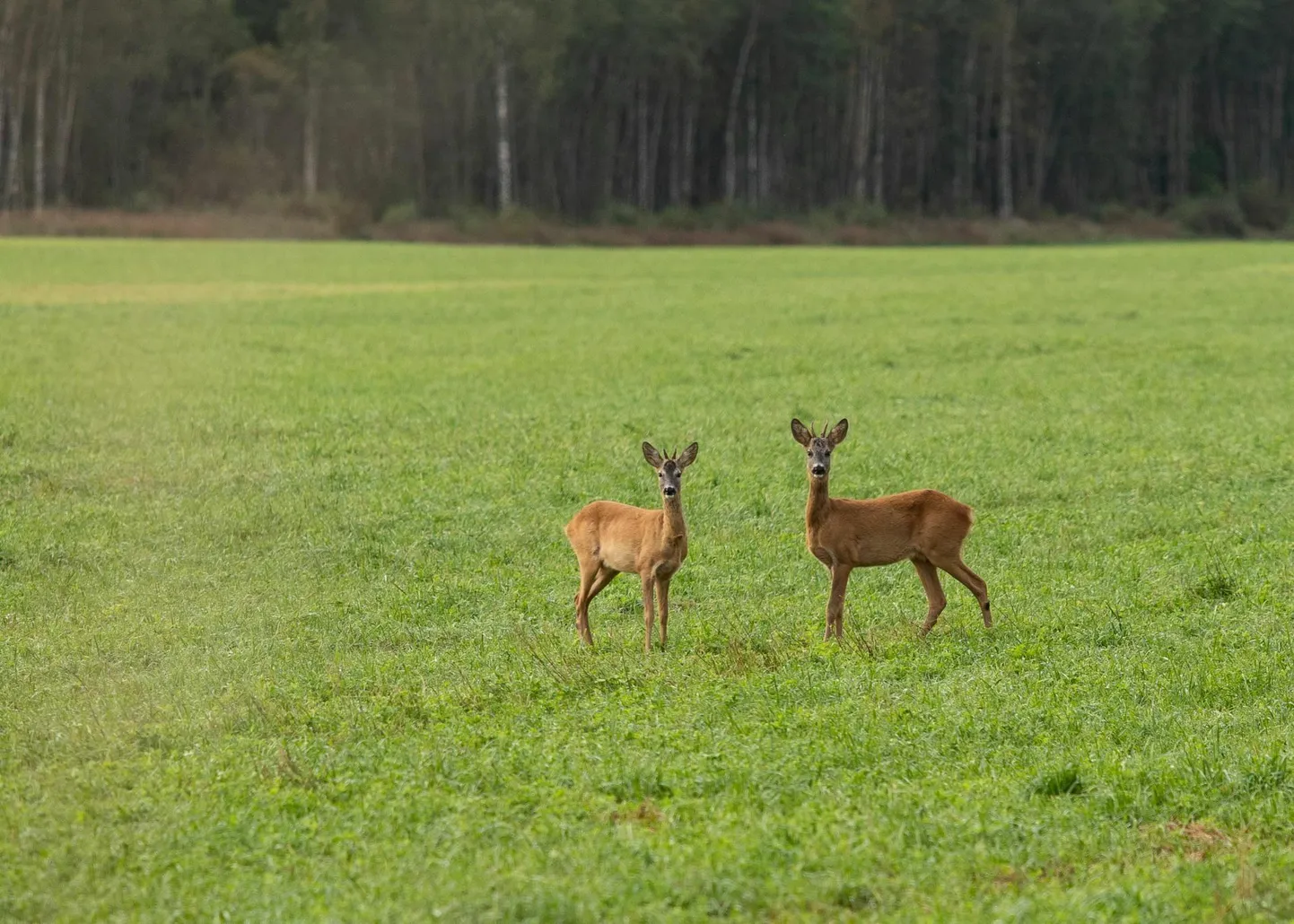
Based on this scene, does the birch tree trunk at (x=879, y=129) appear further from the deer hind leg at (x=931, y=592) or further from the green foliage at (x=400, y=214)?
the deer hind leg at (x=931, y=592)

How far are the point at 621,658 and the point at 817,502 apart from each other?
1633 mm

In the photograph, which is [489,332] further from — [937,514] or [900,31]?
[900,31]

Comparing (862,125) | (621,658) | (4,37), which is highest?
(4,37)

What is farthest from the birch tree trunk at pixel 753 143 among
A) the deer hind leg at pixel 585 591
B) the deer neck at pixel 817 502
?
the deer neck at pixel 817 502

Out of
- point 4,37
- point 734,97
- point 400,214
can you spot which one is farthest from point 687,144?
point 4,37

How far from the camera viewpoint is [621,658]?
11789 mm

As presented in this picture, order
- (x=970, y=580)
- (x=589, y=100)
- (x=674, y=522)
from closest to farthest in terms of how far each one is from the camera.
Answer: (x=674, y=522), (x=970, y=580), (x=589, y=100)

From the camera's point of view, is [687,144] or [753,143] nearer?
[687,144]

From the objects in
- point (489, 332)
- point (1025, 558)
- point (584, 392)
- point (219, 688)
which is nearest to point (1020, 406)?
point (584, 392)

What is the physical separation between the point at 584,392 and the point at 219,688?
1725 cm

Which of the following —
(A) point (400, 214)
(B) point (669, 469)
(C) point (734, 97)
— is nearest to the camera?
(B) point (669, 469)

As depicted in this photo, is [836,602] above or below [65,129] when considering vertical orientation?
below

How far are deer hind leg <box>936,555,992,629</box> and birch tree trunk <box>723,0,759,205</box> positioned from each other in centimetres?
8414

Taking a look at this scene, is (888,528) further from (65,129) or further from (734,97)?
(734,97)
